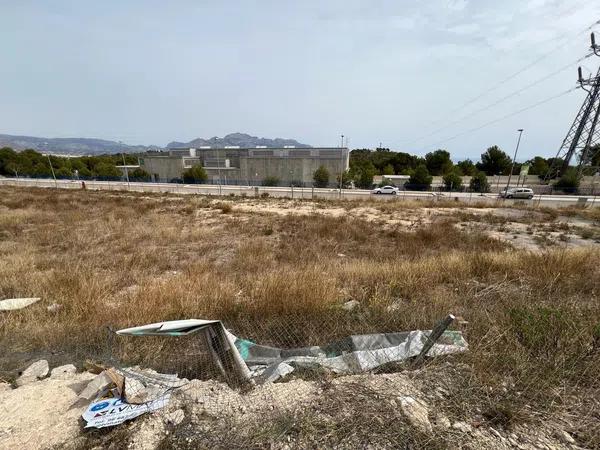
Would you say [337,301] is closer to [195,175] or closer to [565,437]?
[565,437]

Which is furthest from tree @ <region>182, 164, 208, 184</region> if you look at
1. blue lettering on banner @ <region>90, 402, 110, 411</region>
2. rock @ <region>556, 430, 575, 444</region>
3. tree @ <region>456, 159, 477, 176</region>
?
rock @ <region>556, 430, 575, 444</region>

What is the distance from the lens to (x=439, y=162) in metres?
65.8

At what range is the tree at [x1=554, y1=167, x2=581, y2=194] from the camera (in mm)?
43406

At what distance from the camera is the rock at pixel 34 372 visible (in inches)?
128

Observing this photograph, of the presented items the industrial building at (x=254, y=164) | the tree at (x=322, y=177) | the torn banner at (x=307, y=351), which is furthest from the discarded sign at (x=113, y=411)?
the industrial building at (x=254, y=164)

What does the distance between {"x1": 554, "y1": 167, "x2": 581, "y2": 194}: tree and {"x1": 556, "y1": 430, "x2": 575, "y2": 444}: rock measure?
5531 cm

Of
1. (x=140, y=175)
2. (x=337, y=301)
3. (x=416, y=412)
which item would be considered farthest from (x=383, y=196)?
(x=140, y=175)

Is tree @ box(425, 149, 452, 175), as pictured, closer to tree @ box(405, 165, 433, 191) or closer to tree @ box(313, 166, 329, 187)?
tree @ box(405, 165, 433, 191)

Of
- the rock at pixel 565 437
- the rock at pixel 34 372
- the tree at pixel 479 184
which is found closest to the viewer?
the rock at pixel 565 437

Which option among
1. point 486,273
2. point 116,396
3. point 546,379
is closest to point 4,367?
point 116,396

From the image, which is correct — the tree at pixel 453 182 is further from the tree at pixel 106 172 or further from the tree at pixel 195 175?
the tree at pixel 106 172

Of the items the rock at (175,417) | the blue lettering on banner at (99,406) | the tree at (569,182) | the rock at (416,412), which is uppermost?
the tree at (569,182)

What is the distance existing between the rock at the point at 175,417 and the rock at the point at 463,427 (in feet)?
7.37

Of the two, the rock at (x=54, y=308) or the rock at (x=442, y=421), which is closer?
the rock at (x=442, y=421)
